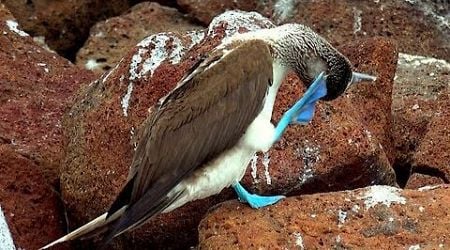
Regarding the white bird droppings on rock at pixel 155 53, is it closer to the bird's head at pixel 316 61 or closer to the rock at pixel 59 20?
the bird's head at pixel 316 61

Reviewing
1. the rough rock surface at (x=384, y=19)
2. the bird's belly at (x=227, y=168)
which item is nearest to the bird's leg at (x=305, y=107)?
the bird's belly at (x=227, y=168)

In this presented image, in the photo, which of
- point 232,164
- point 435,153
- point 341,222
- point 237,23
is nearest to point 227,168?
point 232,164

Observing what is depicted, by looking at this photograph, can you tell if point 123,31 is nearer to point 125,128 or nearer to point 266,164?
point 125,128

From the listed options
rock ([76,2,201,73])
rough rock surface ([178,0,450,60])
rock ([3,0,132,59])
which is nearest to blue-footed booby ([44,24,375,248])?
rock ([76,2,201,73])

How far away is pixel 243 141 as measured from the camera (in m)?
6.07

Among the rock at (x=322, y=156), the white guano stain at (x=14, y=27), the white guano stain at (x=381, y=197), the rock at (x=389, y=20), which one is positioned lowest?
the rock at (x=389, y=20)

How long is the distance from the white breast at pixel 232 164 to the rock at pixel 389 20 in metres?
3.26

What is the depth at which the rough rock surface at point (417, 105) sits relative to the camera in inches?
292

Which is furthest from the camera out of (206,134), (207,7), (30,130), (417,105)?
(207,7)

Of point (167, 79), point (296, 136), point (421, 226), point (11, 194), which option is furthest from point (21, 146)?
point (421, 226)

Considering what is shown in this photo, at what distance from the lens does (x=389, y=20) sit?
949 centimetres

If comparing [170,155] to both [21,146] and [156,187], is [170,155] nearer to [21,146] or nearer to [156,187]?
[156,187]

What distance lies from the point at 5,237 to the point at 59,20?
4162 mm

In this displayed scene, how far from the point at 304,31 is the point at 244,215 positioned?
112 cm
